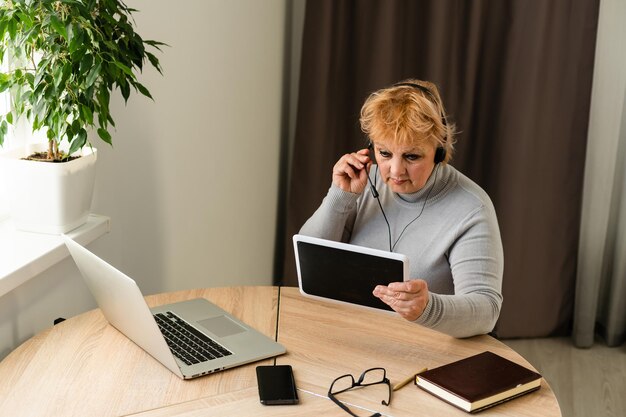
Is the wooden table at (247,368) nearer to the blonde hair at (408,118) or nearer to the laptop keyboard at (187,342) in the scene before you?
the laptop keyboard at (187,342)

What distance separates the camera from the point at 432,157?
1.98 metres

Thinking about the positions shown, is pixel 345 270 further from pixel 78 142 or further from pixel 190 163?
pixel 190 163

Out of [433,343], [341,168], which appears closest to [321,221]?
[341,168]

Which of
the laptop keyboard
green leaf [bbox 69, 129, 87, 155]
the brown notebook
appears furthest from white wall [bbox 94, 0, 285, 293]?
the brown notebook

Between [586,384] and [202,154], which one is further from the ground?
[202,154]

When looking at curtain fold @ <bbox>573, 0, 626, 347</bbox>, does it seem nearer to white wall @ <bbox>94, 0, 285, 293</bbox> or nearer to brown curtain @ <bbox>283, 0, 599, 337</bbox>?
brown curtain @ <bbox>283, 0, 599, 337</bbox>

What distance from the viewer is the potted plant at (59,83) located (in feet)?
5.77

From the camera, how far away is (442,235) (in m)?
1.98

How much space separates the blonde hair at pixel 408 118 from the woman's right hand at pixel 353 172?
120mm

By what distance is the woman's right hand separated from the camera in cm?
209

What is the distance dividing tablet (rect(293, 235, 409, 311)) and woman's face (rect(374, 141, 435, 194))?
13.3 inches

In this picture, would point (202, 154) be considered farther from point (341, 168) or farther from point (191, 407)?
point (191, 407)

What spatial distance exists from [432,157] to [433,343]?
0.47m

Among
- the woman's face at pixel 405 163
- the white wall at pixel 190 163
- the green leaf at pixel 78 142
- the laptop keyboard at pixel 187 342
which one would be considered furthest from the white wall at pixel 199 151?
the woman's face at pixel 405 163
